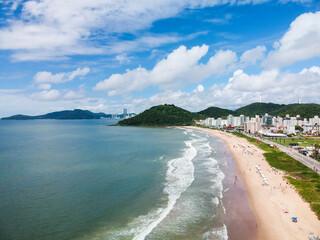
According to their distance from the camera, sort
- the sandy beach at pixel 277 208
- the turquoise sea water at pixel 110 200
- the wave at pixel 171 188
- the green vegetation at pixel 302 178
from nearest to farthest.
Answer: the sandy beach at pixel 277 208 < the turquoise sea water at pixel 110 200 < the wave at pixel 171 188 < the green vegetation at pixel 302 178

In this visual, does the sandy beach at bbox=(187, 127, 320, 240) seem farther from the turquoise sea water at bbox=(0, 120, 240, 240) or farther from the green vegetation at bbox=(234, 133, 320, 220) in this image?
the turquoise sea water at bbox=(0, 120, 240, 240)

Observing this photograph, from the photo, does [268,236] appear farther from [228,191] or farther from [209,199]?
[228,191]

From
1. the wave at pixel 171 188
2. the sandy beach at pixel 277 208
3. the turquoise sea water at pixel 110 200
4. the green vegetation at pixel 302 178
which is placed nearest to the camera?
the sandy beach at pixel 277 208

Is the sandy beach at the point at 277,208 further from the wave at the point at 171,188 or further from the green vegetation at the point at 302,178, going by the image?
the wave at the point at 171,188

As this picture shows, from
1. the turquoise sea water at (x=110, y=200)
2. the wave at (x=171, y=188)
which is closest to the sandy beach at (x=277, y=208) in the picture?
the turquoise sea water at (x=110, y=200)

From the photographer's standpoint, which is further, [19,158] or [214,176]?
[19,158]

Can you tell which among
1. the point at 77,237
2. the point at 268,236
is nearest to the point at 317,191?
the point at 268,236

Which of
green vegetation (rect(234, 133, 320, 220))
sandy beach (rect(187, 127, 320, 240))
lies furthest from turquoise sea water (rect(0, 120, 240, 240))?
green vegetation (rect(234, 133, 320, 220))

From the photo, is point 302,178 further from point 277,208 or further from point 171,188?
point 171,188
